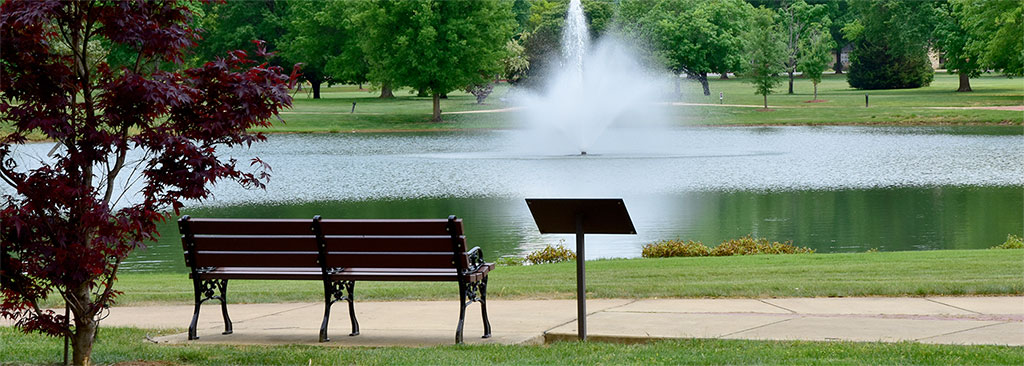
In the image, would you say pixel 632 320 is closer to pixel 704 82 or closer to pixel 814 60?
pixel 814 60

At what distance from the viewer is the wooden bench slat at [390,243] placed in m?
7.98

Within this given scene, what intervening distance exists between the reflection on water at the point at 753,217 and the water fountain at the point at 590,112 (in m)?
15.0

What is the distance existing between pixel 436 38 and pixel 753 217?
39290 millimetres

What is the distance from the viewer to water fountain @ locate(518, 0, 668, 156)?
44.2 meters

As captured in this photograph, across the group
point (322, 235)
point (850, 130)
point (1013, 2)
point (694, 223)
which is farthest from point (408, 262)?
point (1013, 2)

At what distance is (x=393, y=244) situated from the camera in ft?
26.5

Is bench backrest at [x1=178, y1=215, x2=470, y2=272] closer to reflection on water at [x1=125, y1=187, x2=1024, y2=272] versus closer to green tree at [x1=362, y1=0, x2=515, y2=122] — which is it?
reflection on water at [x1=125, y1=187, x2=1024, y2=272]

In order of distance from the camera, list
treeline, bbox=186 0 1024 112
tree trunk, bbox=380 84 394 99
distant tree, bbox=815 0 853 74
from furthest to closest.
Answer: distant tree, bbox=815 0 853 74, tree trunk, bbox=380 84 394 99, treeline, bbox=186 0 1024 112

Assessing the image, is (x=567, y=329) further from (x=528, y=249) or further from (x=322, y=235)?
(x=528, y=249)

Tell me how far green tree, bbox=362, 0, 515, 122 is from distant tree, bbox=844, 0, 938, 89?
3406cm

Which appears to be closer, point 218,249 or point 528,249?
point 218,249

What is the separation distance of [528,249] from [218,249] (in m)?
9.36

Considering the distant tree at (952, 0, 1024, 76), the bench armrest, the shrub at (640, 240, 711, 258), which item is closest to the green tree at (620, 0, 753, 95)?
the distant tree at (952, 0, 1024, 76)

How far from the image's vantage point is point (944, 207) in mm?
21891
